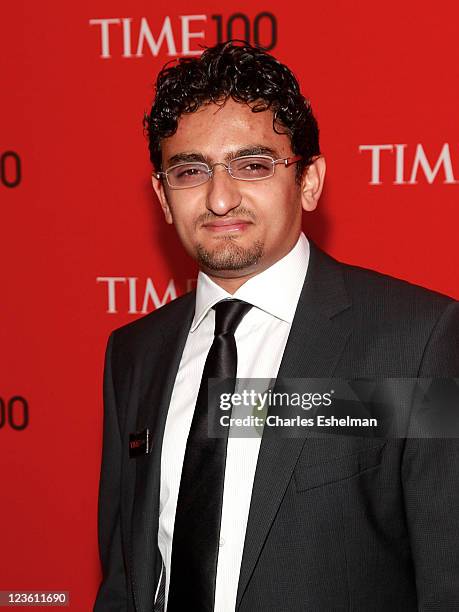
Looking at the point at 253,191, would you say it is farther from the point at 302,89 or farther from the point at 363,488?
the point at 302,89

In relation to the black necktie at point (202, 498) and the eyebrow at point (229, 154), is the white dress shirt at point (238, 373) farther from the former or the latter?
the eyebrow at point (229, 154)

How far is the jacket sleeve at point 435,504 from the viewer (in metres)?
1.34

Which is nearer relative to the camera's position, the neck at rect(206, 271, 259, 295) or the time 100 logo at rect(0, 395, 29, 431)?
the neck at rect(206, 271, 259, 295)

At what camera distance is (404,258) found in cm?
219

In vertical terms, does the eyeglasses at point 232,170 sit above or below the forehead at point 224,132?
below

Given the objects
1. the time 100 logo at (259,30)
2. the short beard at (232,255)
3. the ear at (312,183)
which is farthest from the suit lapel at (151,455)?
the time 100 logo at (259,30)

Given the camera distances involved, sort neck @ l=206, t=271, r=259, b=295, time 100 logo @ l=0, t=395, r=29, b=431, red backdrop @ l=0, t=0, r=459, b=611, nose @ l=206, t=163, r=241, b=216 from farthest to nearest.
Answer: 1. time 100 logo @ l=0, t=395, r=29, b=431
2. red backdrop @ l=0, t=0, r=459, b=611
3. neck @ l=206, t=271, r=259, b=295
4. nose @ l=206, t=163, r=241, b=216

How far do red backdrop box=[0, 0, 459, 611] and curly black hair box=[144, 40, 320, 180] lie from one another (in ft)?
1.83

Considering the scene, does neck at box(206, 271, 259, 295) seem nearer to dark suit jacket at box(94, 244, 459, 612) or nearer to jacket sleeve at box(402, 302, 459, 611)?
dark suit jacket at box(94, 244, 459, 612)

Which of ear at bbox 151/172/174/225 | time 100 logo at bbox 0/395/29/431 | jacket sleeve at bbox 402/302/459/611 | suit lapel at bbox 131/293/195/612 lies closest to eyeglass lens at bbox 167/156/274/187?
ear at bbox 151/172/174/225

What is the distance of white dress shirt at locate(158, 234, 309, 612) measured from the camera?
1429mm

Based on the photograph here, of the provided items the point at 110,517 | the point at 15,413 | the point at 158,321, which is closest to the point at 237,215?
the point at 158,321

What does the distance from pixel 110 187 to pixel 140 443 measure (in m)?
0.97

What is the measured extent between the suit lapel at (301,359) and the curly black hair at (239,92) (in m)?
0.24
